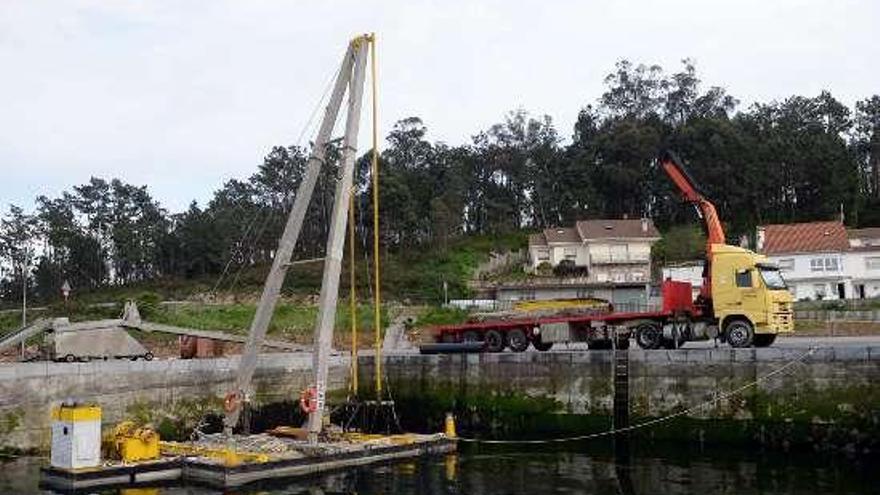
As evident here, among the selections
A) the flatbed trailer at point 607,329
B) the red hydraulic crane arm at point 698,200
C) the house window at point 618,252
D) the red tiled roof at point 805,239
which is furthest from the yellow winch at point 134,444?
the house window at point 618,252

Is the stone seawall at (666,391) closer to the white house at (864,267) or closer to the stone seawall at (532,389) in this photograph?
the stone seawall at (532,389)

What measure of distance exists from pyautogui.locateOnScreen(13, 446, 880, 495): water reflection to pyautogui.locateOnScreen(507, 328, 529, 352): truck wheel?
794cm

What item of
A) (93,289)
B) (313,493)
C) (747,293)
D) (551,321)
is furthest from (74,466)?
(93,289)

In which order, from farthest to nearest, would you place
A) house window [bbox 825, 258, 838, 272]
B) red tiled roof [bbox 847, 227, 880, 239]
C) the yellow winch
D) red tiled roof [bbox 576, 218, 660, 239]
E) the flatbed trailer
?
red tiled roof [bbox 576, 218, 660, 239], red tiled roof [bbox 847, 227, 880, 239], house window [bbox 825, 258, 838, 272], the flatbed trailer, the yellow winch

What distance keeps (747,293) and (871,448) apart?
621 centimetres

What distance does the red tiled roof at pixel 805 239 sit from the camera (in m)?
66.7

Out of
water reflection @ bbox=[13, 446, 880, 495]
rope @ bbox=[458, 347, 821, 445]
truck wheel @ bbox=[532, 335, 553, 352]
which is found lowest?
water reflection @ bbox=[13, 446, 880, 495]

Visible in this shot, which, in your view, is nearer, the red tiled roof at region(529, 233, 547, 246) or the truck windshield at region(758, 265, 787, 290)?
the truck windshield at region(758, 265, 787, 290)

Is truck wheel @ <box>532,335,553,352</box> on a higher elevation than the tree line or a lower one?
lower

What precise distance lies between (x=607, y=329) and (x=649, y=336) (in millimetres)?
1582

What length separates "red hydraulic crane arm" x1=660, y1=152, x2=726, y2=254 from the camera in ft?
91.4

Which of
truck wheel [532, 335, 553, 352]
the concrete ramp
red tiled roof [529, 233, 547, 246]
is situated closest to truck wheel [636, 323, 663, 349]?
truck wheel [532, 335, 553, 352]

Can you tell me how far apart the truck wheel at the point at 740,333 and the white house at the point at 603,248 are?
49454mm

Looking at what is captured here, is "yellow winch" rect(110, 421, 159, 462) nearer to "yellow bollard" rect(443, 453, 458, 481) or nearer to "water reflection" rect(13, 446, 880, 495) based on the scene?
"water reflection" rect(13, 446, 880, 495)
